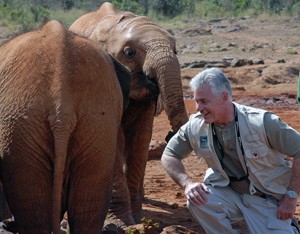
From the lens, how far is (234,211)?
6.61m

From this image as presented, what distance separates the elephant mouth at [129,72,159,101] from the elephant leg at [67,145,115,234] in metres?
2.68

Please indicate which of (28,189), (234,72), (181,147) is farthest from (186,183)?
(234,72)

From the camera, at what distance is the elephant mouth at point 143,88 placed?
31.0 ft

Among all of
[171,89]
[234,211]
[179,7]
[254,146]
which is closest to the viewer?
[254,146]

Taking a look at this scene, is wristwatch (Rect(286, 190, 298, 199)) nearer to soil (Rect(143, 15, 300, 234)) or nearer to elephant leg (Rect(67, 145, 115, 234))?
elephant leg (Rect(67, 145, 115, 234))

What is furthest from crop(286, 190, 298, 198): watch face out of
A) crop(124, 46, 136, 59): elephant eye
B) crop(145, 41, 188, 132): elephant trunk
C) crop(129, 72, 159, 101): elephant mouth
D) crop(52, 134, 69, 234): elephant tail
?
crop(124, 46, 136, 59): elephant eye

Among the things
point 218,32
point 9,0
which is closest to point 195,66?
point 218,32

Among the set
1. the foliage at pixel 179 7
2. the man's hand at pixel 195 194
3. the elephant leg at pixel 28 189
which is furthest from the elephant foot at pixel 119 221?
the foliage at pixel 179 7

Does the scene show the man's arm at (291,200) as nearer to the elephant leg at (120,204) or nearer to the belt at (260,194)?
the belt at (260,194)

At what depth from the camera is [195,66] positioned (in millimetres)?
23203

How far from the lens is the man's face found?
6234mm

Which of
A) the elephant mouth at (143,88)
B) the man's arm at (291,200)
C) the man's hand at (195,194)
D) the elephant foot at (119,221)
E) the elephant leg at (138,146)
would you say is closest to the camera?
the man's arm at (291,200)

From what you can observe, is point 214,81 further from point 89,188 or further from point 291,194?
point 89,188

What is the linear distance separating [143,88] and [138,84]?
0.06 m
